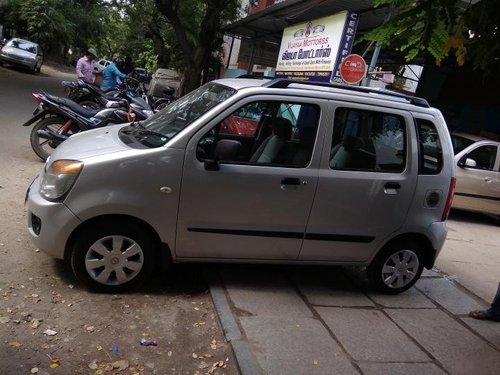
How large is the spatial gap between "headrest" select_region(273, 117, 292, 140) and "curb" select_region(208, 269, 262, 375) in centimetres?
144

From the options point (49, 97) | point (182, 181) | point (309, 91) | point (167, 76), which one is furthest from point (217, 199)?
point (167, 76)

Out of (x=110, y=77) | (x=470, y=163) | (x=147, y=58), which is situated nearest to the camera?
(x=470, y=163)

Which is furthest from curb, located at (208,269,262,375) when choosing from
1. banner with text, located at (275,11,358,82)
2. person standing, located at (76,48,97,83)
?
person standing, located at (76,48,97,83)

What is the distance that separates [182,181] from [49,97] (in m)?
4.64

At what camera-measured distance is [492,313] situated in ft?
15.7

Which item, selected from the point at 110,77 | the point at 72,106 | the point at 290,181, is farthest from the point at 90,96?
the point at 290,181

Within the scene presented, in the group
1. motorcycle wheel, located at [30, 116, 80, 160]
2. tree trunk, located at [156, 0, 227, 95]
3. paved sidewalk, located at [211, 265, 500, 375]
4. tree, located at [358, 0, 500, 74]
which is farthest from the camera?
tree trunk, located at [156, 0, 227, 95]

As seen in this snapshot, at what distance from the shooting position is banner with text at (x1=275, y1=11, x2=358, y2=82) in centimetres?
1058

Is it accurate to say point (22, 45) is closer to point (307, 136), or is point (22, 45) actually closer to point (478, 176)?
point (478, 176)

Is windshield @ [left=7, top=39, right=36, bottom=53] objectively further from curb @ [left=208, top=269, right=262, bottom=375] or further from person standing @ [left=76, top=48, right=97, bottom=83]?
curb @ [left=208, top=269, right=262, bottom=375]

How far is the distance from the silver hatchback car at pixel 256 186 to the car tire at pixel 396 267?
0.4 inches

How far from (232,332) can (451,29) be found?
2.50 m

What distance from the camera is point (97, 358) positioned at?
131 inches

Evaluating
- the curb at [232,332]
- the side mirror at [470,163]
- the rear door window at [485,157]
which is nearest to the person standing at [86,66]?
the side mirror at [470,163]
